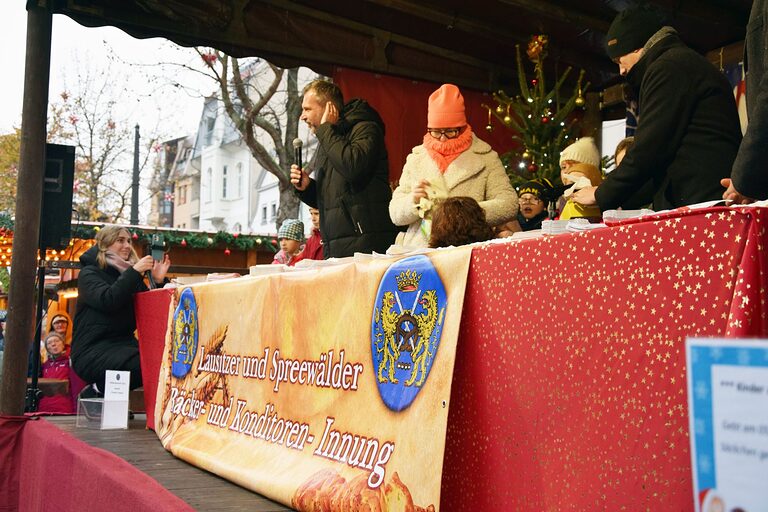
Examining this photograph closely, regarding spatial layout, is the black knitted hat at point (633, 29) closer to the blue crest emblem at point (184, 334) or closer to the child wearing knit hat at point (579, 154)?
the child wearing knit hat at point (579, 154)

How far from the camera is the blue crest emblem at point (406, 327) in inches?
87.8

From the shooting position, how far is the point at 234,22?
6.95 metres

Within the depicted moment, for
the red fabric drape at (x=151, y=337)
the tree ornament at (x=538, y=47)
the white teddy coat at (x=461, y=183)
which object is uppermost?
the tree ornament at (x=538, y=47)

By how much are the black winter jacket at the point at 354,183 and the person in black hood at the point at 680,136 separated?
5.31 ft

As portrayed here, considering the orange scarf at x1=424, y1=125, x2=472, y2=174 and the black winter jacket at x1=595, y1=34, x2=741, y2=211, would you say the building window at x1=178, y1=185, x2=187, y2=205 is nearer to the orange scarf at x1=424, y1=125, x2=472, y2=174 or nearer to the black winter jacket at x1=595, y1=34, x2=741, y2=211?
the orange scarf at x1=424, y1=125, x2=472, y2=174

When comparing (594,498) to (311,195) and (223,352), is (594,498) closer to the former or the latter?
(223,352)

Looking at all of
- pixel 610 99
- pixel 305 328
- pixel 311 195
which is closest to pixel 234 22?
pixel 311 195

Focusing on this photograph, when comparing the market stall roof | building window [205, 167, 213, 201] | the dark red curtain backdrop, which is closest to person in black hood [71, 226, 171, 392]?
the market stall roof

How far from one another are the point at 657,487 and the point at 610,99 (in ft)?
23.0

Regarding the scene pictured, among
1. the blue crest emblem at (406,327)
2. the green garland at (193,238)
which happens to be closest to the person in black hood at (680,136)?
the blue crest emblem at (406,327)

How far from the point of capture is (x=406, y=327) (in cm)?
234

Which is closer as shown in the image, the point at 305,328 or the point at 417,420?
the point at 417,420

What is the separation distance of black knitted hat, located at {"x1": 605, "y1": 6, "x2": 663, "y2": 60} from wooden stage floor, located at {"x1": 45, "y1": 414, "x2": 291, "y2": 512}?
2083 millimetres

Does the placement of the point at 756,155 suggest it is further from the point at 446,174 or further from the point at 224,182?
the point at 224,182
